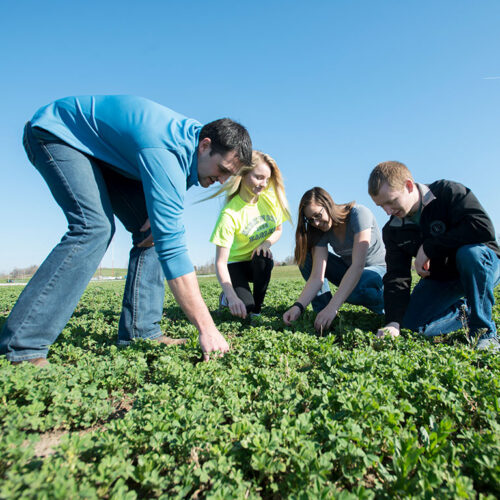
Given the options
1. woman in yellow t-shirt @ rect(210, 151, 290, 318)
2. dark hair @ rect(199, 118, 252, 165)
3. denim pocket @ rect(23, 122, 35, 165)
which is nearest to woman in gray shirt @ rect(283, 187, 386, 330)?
woman in yellow t-shirt @ rect(210, 151, 290, 318)

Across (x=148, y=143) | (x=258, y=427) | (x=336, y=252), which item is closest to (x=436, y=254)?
(x=336, y=252)

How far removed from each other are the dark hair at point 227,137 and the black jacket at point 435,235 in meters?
1.82

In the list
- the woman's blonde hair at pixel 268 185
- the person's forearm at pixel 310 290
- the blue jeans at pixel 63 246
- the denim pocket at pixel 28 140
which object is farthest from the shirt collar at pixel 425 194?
the denim pocket at pixel 28 140

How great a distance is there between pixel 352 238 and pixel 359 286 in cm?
57

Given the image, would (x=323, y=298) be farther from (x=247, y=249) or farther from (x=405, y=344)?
(x=405, y=344)

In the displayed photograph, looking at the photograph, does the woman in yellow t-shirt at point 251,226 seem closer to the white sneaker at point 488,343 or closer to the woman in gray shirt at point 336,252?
the woman in gray shirt at point 336,252

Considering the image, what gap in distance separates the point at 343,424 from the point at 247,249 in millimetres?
3286

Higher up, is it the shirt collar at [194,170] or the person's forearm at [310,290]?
the shirt collar at [194,170]

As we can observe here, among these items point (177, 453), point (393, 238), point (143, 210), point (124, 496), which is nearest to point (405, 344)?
point (393, 238)

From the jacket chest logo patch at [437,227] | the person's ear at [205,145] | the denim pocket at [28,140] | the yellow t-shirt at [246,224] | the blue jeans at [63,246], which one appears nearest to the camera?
the blue jeans at [63,246]

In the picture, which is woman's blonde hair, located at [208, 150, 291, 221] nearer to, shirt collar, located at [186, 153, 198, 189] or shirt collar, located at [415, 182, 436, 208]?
shirt collar, located at [186, 153, 198, 189]

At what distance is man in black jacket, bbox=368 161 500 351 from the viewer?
3.11 meters

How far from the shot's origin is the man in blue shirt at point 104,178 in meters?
2.51

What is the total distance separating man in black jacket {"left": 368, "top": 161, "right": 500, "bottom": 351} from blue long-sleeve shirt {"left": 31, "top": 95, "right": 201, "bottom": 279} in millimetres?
1826
